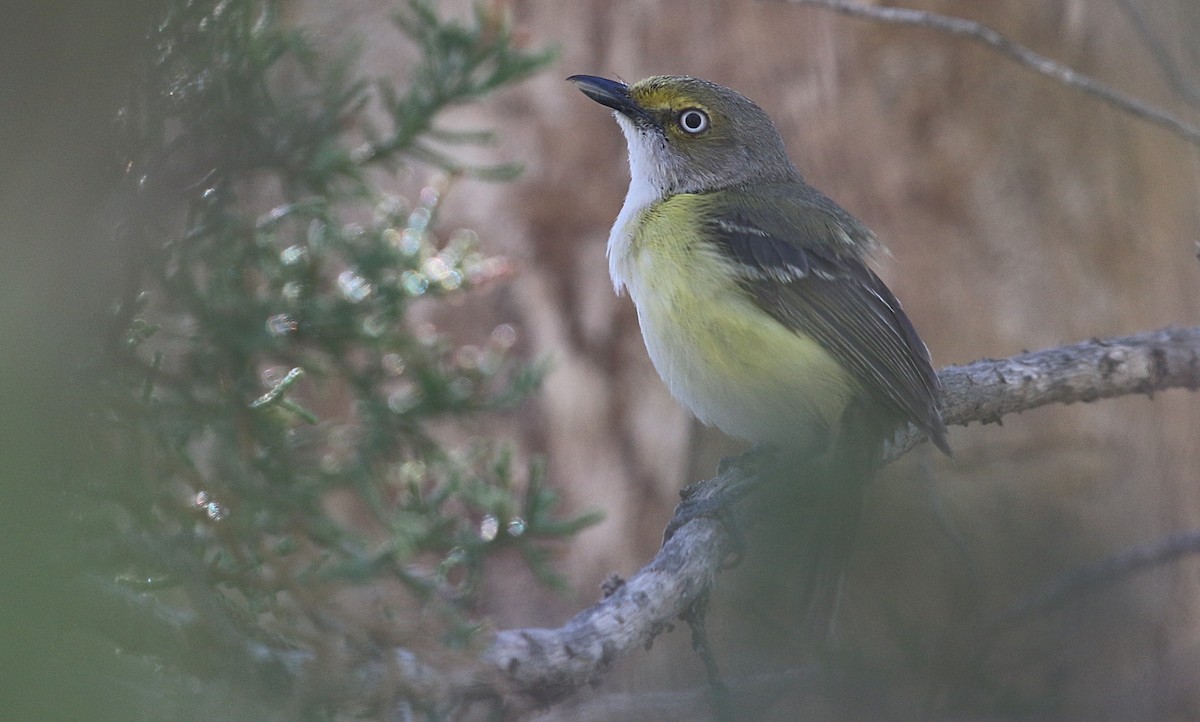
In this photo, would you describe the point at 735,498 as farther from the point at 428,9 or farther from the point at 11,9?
the point at 11,9

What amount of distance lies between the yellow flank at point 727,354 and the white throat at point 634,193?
134 mm

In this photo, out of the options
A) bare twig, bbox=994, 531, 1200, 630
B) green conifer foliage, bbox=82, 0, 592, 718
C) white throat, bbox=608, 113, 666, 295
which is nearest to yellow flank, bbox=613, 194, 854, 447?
white throat, bbox=608, 113, 666, 295

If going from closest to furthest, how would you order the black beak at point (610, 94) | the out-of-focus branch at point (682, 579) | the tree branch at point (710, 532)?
the out-of-focus branch at point (682, 579), the tree branch at point (710, 532), the black beak at point (610, 94)

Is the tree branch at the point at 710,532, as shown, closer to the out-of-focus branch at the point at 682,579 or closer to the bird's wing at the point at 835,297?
the out-of-focus branch at the point at 682,579

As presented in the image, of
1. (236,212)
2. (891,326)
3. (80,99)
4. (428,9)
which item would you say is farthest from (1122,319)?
(80,99)

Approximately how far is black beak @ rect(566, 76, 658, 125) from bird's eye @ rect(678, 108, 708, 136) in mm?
144

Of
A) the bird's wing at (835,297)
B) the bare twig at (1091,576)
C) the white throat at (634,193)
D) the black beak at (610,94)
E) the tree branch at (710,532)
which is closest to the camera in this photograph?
the tree branch at (710,532)

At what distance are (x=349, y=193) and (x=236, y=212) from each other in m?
0.41

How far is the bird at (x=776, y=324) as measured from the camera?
3525 mm

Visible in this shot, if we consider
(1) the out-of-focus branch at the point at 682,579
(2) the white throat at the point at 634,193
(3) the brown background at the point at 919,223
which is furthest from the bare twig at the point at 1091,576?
(2) the white throat at the point at 634,193

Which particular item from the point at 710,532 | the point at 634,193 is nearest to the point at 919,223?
the point at 634,193

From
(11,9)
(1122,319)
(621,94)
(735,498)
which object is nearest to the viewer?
(11,9)

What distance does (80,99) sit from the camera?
2361 millimetres

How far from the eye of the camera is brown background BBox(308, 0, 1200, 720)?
18.4 feet
